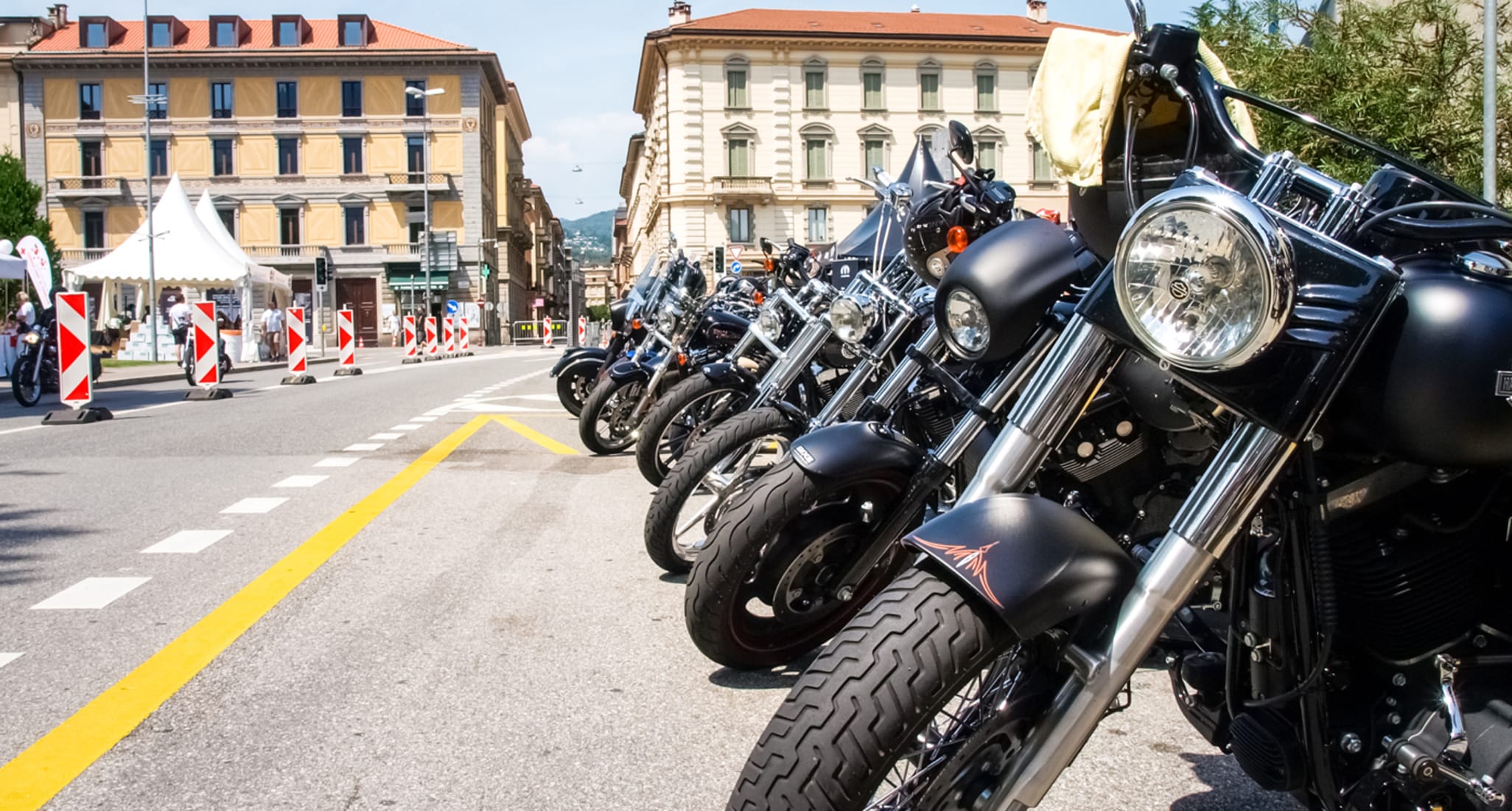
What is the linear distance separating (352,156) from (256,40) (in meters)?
8.16

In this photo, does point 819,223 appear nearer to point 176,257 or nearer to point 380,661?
point 176,257

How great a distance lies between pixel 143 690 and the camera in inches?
142

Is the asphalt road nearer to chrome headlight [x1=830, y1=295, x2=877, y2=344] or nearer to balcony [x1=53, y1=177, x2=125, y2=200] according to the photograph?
chrome headlight [x1=830, y1=295, x2=877, y2=344]

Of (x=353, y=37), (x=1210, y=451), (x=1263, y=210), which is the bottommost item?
(x=1210, y=451)

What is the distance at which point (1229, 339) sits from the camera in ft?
5.80

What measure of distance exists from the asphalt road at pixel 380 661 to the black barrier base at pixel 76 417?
178 inches

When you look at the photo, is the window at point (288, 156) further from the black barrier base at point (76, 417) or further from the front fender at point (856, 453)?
the front fender at point (856, 453)

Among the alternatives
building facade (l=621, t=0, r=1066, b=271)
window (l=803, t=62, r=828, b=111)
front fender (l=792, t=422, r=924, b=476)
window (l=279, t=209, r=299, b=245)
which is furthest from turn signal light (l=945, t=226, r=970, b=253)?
window (l=279, t=209, r=299, b=245)

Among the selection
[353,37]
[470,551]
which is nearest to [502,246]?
[353,37]

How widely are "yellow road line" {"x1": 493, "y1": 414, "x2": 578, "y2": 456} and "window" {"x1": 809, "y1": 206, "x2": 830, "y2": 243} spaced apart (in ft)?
171

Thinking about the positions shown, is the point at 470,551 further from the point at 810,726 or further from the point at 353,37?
the point at 353,37

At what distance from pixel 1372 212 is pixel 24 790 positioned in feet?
9.90

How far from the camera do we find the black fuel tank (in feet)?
6.03

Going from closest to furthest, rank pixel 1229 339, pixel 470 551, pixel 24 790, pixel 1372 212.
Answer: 1. pixel 1229 339
2. pixel 1372 212
3. pixel 24 790
4. pixel 470 551
